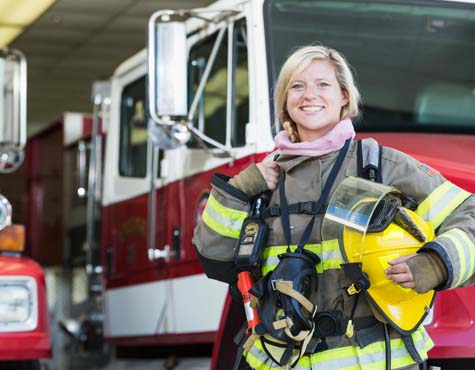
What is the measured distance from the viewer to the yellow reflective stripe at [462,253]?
9.42 ft

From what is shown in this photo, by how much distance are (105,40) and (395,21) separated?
1081 centimetres

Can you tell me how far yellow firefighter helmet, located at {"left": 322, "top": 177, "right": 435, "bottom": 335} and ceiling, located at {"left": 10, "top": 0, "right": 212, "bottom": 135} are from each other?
1033 cm

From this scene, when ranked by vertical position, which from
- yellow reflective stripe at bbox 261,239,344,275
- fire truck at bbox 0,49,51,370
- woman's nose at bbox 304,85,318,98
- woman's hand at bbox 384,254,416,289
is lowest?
fire truck at bbox 0,49,51,370

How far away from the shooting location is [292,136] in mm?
3283

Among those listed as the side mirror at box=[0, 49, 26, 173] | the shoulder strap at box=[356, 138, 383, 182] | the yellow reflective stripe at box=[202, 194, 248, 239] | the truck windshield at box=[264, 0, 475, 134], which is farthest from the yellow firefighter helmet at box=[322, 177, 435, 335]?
the side mirror at box=[0, 49, 26, 173]

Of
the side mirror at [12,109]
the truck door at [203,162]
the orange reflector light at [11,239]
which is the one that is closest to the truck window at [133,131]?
the truck door at [203,162]

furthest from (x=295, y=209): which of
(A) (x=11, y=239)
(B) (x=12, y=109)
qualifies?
(B) (x=12, y=109)

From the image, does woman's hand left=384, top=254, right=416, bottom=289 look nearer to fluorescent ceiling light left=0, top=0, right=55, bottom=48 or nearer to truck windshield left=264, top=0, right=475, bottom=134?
truck windshield left=264, top=0, right=475, bottom=134

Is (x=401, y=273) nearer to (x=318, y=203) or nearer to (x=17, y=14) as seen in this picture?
(x=318, y=203)

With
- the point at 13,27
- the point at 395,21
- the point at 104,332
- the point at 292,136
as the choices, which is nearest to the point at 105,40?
the point at 13,27

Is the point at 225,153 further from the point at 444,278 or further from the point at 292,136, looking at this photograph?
the point at 444,278

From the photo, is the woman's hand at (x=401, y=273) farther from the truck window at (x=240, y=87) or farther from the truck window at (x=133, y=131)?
the truck window at (x=133, y=131)

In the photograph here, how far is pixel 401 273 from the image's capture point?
2.85 m

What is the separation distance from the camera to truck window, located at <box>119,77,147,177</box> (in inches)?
232
